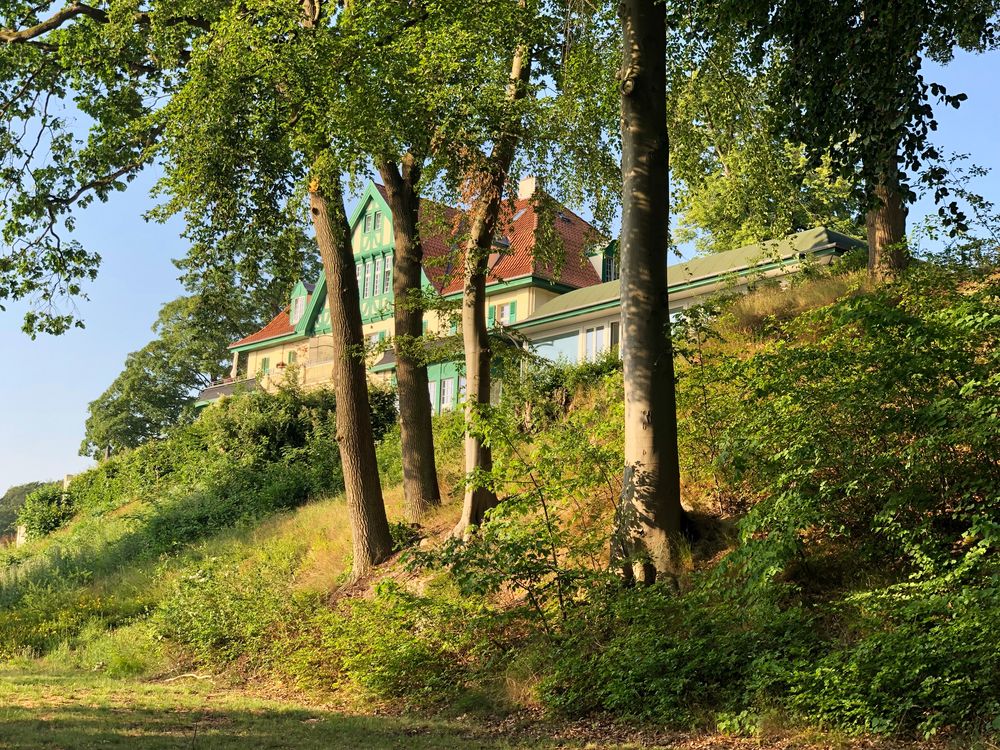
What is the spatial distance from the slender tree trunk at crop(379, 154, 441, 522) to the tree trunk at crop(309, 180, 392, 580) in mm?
1350

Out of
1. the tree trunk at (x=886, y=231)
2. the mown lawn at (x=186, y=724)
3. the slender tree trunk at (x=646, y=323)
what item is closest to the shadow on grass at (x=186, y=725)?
the mown lawn at (x=186, y=724)

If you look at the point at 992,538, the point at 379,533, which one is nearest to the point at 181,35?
the point at 379,533

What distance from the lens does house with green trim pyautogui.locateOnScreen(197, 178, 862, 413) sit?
1678 cm

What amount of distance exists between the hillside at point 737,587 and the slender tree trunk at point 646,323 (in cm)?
43

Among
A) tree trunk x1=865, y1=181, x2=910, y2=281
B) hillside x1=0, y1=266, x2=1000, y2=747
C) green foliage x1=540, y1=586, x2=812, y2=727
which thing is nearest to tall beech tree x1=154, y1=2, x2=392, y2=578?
hillside x1=0, y1=266, x2=1000, y2=747

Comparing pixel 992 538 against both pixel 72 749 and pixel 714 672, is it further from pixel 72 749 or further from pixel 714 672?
pixel 72 749

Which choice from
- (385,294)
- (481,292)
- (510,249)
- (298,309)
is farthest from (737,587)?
(298,309)

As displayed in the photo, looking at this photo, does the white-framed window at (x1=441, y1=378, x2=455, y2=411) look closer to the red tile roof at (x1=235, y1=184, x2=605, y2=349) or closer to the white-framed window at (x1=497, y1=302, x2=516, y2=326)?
the white-framed window at (x1=497, y1=302, x2=516, y2=326)

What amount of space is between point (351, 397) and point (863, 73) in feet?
31.2

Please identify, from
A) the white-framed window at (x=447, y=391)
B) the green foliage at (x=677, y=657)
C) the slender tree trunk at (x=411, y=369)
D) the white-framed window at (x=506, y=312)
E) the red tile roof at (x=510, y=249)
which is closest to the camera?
the green foliage at (x=677, y=657)

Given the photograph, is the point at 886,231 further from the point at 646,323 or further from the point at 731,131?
the point at 646,323

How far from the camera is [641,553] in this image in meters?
10.4

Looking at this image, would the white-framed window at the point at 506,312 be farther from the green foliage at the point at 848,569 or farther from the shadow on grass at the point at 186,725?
the green foliage at the point at 848,569

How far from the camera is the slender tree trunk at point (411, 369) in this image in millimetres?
17484
